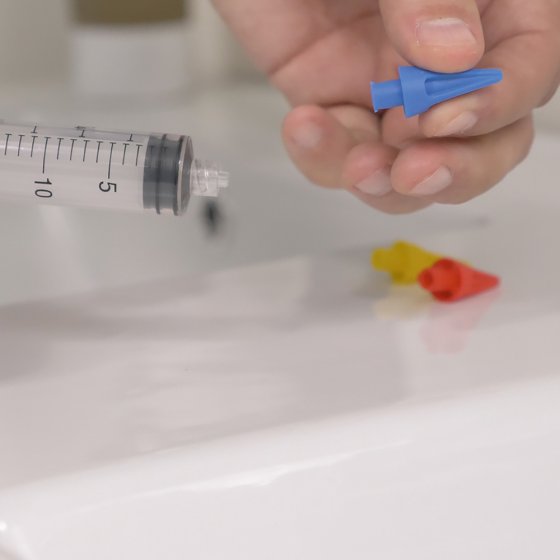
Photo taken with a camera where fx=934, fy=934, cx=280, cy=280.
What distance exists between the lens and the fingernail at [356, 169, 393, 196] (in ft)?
1.77

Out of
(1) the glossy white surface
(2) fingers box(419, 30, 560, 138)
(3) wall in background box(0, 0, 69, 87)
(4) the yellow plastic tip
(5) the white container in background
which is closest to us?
(1) the glossy white surface

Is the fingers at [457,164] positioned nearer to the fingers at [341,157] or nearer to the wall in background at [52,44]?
the fingers at [341,157]

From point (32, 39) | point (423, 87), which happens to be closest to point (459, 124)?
point (423, 87)

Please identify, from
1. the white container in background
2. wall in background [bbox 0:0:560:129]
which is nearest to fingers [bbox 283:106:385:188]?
the white container in background

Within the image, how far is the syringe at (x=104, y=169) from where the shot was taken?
52 cm

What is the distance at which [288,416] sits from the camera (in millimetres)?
428

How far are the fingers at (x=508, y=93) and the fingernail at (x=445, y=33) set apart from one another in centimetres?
3

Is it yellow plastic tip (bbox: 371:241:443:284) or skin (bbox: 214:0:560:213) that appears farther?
yellow plastic tip (bbox: 371:241:443:284)

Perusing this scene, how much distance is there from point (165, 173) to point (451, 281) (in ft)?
0.61

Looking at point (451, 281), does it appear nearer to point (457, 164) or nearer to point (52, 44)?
point (457, 164)

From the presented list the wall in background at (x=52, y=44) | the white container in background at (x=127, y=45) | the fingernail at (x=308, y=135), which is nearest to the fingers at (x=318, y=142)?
the fingernail at (x=308, y=135)

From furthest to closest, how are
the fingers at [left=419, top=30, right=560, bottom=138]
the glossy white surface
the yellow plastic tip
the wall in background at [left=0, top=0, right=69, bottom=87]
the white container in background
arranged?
the wall in background at [left=0, top=0, right=69, bottom=87]
the white container in background
the yellow plastic tip
the fingers at [left=419, top=30, right=560, bottom=138]
the glossy white surface

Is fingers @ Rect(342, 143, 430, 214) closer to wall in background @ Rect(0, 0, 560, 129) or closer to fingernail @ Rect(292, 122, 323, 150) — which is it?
fingernail @ Rect(292, 122, 323, 150)

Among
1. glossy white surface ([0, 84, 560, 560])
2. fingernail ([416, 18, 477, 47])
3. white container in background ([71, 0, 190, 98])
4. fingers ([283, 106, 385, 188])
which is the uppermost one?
white container in background ([71, 0, 190, 98])
